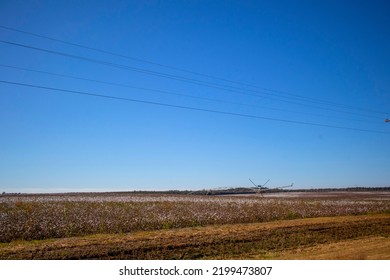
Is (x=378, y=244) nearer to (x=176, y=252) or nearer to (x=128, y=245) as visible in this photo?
(x=176, y=252)

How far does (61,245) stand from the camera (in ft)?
50.5

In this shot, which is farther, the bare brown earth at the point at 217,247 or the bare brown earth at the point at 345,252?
the bare brown earth at the point at 217,247

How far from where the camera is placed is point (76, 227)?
67.9 ft

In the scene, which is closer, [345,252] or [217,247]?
[345,252]

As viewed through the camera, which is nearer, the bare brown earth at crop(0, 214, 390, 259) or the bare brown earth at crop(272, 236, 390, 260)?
the bare brown earth at crop(272, 236, 390, 260)

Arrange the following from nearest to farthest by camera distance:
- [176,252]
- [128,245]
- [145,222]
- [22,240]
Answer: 1. [176,252]
2. [128,245]
3. [22,240]
4. [145,222]

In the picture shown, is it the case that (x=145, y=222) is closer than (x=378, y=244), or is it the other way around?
(x=378, y=244)

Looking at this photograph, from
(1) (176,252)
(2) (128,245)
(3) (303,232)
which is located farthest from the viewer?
(3) (303,232)
